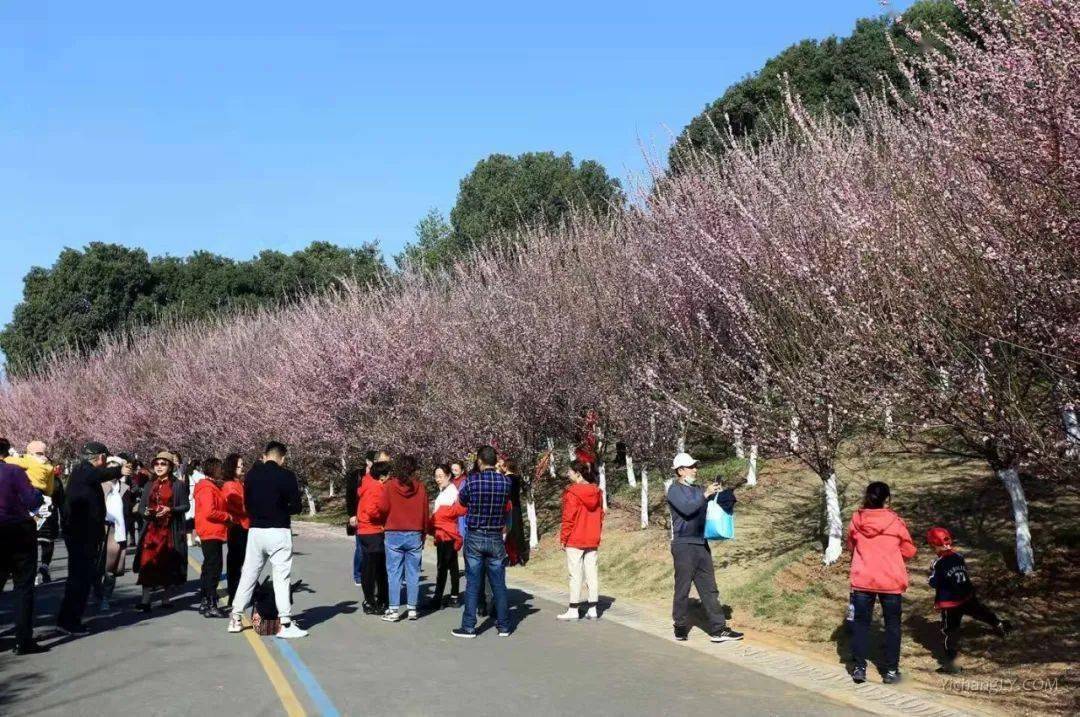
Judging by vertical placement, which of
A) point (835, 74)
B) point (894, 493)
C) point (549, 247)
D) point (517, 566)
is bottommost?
point (517, 566)

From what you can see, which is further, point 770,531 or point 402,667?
point 770,531

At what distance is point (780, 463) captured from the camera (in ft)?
79.5

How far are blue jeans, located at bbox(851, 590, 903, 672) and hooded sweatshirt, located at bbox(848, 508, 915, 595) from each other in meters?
0.09

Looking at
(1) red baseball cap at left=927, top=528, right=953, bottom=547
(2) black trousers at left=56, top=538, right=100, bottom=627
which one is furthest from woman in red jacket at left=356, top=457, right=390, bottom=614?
(1) red baseball cap at left=927, top=528, right=953, bottom=547

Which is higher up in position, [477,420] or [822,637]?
[477,420]

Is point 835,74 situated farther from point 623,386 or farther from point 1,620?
point 1,620

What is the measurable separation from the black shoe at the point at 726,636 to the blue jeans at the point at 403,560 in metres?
3.71

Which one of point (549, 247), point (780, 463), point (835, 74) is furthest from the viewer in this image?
point (835, 74)

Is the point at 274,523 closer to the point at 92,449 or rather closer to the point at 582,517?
the point at 92,449

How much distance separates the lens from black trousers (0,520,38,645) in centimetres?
1105

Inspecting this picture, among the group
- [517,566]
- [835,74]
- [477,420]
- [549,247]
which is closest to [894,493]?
[517,566]

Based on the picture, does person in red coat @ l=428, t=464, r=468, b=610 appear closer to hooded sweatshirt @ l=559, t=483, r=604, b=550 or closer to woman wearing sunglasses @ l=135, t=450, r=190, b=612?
hooded sweatshirt @ l=559, t=483, r=604, b=550

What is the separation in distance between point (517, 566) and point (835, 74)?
32040 millimetres

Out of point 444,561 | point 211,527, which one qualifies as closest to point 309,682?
point 211,527
